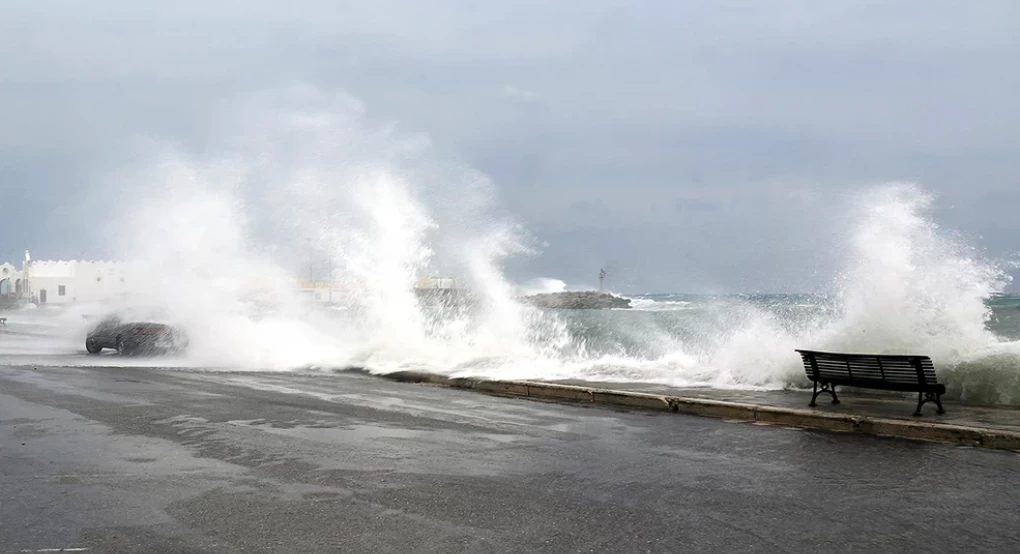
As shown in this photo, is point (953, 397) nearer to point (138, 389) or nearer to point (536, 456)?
point (536, 456)

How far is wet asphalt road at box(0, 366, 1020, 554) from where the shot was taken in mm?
5797

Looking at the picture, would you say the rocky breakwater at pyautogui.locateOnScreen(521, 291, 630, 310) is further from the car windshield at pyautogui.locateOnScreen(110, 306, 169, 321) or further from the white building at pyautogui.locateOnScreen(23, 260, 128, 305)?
the car windshield at pyautogui.locateOnScreen(110, 306, 169, 321)

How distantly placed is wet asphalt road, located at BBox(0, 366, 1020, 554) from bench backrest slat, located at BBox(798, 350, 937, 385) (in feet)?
6.90

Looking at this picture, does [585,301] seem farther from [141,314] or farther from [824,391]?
[824,391]

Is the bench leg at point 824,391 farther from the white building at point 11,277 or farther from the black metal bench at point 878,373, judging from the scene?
the white building at point 11,277

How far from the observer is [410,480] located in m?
7.65

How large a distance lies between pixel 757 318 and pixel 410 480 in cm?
1248

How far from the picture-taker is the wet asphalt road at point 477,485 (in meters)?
5.80

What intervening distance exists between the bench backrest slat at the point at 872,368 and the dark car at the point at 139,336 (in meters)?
20.1

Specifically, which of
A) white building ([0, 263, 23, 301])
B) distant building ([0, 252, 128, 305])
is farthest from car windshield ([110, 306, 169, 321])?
white building ([0, 263, 23, 301])

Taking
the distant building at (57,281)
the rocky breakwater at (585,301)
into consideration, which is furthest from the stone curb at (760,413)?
the rocky breakwater at (585,301)

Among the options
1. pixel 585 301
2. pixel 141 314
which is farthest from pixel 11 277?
pixel 141 314

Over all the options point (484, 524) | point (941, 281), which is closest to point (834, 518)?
point (484, 524)

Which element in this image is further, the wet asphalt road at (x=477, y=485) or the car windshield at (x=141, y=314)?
the car windshield at (x=141, y=314)
